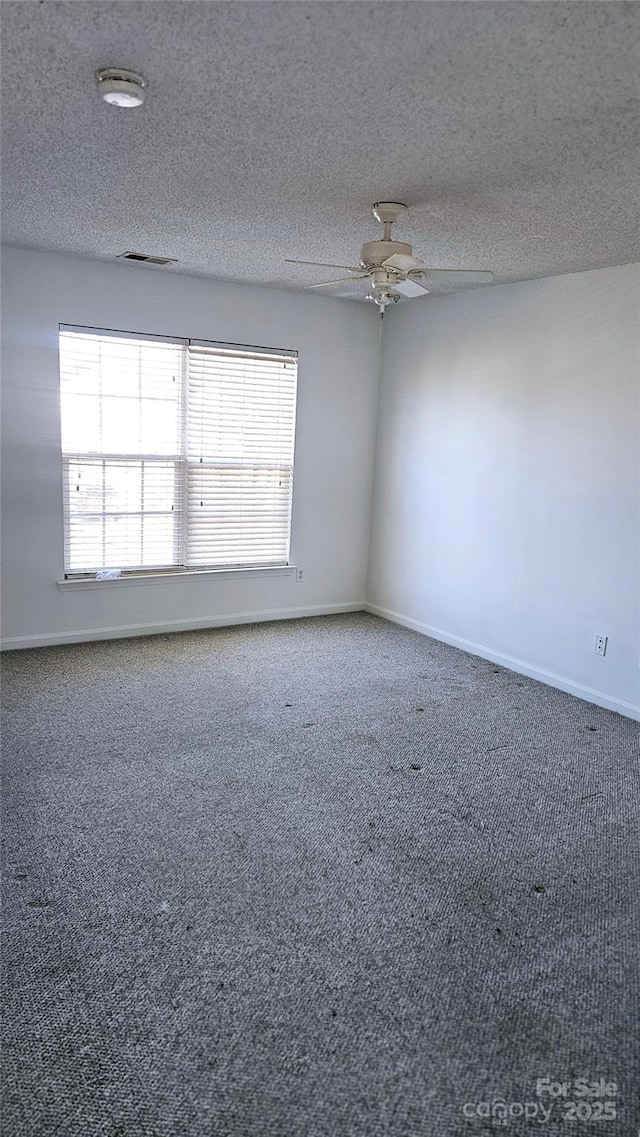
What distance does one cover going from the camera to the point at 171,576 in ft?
16.5

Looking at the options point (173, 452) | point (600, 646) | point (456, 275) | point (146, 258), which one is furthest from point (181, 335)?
point (600, 646)

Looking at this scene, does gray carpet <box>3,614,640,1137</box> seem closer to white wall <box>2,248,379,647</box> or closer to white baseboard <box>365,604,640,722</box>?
white baseboard <box>365,604,640,722</box>

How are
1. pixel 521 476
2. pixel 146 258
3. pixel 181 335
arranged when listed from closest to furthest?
1. pixel 146 258
2. pixel 521 476
3. pixel 181 335

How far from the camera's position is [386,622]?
5.68 meters

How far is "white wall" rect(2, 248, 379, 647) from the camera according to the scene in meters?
4.32

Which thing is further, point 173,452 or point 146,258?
point 173,452

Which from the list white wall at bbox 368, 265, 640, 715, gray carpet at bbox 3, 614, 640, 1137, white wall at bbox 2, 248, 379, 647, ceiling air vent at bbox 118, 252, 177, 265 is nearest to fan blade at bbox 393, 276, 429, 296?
white wall at bbox 368, 265, 640, 715

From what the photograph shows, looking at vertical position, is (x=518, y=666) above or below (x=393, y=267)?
below

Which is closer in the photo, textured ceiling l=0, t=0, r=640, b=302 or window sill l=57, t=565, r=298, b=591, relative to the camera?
textured ceiling l=0, t=0, r=640, b=302

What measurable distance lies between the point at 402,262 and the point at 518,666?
273 cm

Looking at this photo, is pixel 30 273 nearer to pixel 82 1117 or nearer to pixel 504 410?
pixel 504 410

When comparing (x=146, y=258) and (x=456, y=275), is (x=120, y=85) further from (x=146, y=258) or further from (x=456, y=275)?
(x=146, y=258)

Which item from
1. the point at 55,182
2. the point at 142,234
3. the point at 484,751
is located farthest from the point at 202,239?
the point at 484,751

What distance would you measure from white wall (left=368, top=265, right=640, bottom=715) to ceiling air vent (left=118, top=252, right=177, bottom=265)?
1913 millimetres
